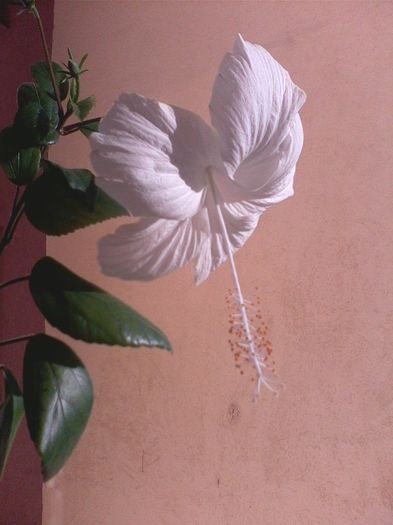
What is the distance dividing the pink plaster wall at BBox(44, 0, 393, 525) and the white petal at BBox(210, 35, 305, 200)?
0.49m

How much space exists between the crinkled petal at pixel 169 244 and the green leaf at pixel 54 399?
8 cm

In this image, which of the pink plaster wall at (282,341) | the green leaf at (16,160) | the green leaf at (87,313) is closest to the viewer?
the green leaf at (87,313)

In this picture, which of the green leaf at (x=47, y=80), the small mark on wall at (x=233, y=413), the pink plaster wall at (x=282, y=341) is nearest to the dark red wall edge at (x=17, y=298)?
the pink plaster wall at (x=282, y=341)

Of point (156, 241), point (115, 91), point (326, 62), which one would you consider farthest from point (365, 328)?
point (115, 91)

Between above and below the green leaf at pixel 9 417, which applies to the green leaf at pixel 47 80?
above

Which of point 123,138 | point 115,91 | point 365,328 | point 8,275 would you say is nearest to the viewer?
point 123,138

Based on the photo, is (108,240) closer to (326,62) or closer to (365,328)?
(365,328)

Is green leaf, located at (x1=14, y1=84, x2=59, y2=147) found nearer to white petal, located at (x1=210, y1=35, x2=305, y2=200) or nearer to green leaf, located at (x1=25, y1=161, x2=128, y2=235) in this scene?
green leaf, located at (x1=25, y1=161, x2=128, y2=235)

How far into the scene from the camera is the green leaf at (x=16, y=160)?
54 centimetres

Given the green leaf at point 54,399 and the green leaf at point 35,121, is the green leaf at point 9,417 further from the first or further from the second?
the green leaf at point 35,121

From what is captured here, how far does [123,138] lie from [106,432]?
828 mm

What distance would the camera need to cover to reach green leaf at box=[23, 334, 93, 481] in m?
0.44

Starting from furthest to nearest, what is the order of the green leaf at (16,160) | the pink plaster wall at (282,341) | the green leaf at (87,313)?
the pink plaster wall at (282,341) → the green leaf at (16,160) → the green leaf at (87,313)

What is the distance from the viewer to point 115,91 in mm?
1224
